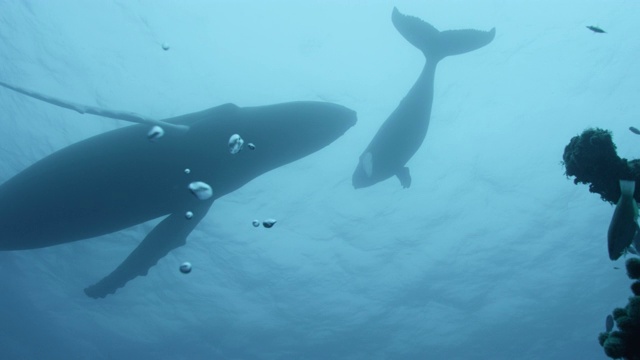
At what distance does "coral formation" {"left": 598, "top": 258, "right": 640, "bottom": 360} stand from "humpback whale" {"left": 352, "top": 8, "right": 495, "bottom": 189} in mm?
6136

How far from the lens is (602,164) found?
4.04m

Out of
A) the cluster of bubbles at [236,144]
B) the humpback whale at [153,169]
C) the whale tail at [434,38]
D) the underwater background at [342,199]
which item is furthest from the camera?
the underwater background at [342,199]

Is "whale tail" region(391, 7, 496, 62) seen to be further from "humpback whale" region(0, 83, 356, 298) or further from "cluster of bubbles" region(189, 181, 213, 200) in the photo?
"cluster of bubbles" region(189, 181, 213, 200)

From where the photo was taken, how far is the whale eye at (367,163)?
32.6 ft

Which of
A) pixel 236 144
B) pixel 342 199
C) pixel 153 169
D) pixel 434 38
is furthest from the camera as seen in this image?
pixel 342 199

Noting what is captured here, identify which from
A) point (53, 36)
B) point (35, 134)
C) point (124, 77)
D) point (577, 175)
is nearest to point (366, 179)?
point (577, 175)

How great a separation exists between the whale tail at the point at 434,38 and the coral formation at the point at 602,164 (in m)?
6.89

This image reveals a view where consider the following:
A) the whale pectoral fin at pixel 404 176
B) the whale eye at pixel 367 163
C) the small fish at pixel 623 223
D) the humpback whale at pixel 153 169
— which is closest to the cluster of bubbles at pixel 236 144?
the humpback whale at pixel 153 169

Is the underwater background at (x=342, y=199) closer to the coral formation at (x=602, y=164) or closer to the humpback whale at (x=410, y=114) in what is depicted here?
the humpback whale at (x=410, y=114)

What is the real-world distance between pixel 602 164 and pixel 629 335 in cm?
154

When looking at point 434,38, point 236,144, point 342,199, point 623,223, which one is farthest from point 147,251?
point 342,199

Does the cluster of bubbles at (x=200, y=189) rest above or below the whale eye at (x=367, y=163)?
below

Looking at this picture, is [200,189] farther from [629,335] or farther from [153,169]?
[629,335]

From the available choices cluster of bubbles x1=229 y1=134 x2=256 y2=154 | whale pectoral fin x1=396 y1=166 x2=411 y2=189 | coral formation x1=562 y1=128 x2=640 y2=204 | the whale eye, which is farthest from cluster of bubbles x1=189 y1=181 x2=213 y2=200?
coral formation x1=562 y1=128 x2=640 y2=204
